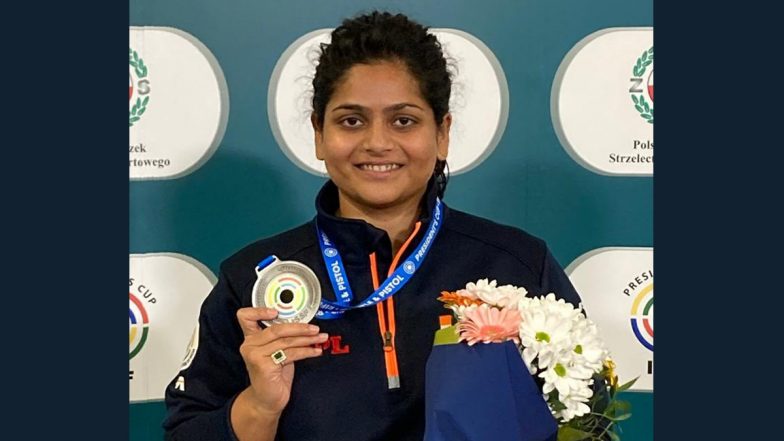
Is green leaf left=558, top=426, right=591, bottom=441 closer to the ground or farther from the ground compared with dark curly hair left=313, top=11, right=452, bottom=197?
closer to the ground

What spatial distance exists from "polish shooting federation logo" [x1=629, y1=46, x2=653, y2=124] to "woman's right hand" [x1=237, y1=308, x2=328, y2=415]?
111cm

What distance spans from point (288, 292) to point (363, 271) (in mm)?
200

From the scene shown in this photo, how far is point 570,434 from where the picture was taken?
5.48ft

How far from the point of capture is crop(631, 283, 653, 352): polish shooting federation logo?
95.9 inches

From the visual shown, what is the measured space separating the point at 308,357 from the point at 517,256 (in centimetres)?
49

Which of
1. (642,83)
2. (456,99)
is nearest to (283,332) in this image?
(456,99)

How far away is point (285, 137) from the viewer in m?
2.46

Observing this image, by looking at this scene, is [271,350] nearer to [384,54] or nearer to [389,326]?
[389,326]

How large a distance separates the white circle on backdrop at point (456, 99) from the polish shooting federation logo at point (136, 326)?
556 millimetres

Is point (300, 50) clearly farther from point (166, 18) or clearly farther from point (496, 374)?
point (496, 374)

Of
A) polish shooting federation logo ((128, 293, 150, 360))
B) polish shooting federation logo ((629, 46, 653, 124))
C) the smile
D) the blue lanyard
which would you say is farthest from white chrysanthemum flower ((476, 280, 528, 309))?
polish shooting federation logo ((128, 293, 150, 360))

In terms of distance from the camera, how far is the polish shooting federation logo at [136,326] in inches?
97.0

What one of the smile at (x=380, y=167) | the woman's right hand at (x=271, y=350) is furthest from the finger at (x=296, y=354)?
the smile at (x=380, y=167)

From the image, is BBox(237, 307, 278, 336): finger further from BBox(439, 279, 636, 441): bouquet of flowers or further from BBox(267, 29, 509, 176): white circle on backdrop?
BBox(267, 29, 509, 176): white circle on backdrop
